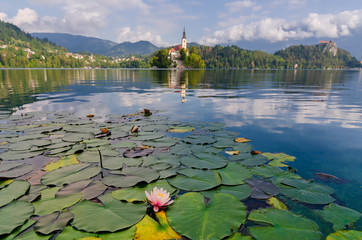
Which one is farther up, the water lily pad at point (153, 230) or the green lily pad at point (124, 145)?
the green lily pad at point (124, 145)

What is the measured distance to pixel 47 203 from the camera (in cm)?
249

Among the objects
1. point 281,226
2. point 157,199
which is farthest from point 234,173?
point 157,199

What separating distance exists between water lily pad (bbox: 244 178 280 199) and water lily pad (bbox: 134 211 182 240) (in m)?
1.27

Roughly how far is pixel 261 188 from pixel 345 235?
1.06 m

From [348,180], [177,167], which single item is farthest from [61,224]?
[348,180]

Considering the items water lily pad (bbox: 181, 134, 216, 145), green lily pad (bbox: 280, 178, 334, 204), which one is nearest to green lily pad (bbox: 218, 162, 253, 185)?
green lily pad (bbox: 280, 178, 334, 204)

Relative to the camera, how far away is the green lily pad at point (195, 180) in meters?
2.89

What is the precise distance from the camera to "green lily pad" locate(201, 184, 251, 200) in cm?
272

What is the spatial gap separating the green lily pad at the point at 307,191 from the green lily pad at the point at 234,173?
1.81 feet

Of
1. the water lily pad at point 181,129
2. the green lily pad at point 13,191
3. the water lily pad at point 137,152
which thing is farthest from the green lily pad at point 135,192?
the water lily pad at point 181,129

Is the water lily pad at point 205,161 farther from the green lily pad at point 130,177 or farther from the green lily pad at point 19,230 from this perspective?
the green lily pad at point 19,230

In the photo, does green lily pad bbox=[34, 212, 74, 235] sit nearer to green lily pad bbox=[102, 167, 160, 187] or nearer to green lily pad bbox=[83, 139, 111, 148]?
green lily pad bbox=[102, 167, 160, 187]

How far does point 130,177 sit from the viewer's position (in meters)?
3.11

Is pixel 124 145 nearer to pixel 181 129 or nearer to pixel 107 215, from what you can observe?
pixel 181 129
